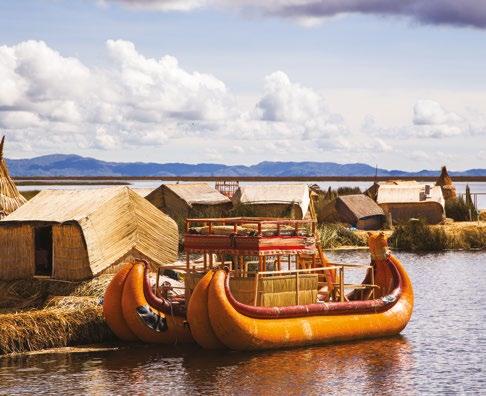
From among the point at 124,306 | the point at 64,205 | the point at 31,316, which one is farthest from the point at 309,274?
the point at 64,205

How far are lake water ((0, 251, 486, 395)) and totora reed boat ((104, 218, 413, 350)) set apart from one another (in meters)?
0.36

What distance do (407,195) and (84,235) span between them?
36.3 m

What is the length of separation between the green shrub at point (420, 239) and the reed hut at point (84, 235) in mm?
22424

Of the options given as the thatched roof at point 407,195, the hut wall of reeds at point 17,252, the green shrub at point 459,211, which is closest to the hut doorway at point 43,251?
the hut wall of reeds at point 17,252

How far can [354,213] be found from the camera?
5675cm

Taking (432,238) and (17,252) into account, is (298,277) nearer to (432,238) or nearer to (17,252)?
(17,252)

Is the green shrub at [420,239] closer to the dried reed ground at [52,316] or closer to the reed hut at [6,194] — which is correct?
the reed hut at [6,194]

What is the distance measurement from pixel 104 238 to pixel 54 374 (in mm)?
6934

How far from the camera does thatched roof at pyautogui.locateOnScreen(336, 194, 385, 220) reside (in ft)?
187

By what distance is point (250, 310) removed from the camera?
70.5 feet

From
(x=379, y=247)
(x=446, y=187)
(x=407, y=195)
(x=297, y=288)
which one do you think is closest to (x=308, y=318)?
(x=297, y=288)

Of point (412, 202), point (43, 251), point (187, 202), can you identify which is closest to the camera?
point (43, 251)

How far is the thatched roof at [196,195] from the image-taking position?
52.8m

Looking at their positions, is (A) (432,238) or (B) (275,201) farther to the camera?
(B) (275,201)
